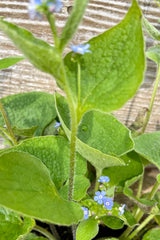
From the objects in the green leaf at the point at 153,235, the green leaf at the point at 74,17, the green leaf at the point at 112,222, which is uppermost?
the green leaf at the point at 74,17

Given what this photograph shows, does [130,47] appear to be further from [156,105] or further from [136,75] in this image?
[156,105]

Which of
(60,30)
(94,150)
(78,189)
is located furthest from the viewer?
(60,30)

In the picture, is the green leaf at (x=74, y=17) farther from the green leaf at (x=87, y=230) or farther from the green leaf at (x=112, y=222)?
the green leaf at (x=112, y=222)

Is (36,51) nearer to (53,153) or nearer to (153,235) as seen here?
(53,153)

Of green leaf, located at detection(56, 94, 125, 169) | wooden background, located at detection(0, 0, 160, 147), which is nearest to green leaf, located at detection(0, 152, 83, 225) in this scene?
green leaf, located at detection(56, 94, 125, 169)

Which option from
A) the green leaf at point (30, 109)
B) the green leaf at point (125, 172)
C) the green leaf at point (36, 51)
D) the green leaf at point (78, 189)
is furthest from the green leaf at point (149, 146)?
the green leaf at point (36, 51)

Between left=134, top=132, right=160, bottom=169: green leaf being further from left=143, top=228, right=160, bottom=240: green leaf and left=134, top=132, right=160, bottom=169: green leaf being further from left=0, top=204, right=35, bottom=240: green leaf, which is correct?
left=0, top=204, right=35, bottom=240: green leaf

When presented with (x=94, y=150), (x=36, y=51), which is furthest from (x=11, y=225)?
(x=36, y=51)
